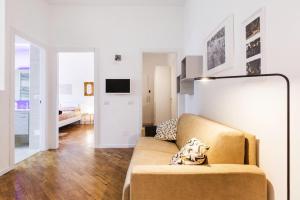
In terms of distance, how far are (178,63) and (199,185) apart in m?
3.83

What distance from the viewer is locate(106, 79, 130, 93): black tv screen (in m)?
4.89

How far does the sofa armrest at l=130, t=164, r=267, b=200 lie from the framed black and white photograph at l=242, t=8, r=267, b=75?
85cm

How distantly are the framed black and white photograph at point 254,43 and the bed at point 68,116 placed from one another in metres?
6.12

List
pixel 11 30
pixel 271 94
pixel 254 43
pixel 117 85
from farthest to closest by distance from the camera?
pixel 117 85, pixel 11 30, pixel 254 43, pixel 271 94

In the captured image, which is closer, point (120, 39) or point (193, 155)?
point (193, 155)

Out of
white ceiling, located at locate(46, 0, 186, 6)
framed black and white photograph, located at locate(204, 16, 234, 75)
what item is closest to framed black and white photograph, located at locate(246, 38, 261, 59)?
framed black and white photograph, located at locate(204, 16, 234, 75)

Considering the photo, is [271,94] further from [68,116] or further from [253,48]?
[68,116]

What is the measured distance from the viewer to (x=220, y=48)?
108 inches

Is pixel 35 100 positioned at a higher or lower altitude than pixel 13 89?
lower

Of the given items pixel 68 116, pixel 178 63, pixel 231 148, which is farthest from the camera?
pixel 68 116

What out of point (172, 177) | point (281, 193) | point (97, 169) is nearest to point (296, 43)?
point (281, 193)

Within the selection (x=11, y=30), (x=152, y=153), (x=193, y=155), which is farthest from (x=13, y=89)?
(x=193, y=155)

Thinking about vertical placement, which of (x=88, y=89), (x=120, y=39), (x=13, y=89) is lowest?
(x=13, y=89)

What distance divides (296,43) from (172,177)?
3.91ft
